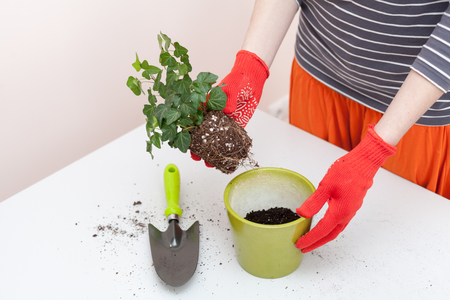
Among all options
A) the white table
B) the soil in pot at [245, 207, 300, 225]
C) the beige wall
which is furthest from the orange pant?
the beige wall

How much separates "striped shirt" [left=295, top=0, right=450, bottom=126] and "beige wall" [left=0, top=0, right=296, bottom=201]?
742mm

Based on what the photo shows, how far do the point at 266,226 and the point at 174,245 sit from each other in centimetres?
25

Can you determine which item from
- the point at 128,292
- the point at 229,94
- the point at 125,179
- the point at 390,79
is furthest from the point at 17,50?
the point at 390,79

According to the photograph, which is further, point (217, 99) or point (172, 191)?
point (172, 191)

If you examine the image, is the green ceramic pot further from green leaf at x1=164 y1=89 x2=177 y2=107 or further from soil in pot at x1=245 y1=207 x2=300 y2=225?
green leaf at x1=164 y1=89 x2=177 y2=107

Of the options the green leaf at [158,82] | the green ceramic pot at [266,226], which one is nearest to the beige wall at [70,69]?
the green leaf at [158,82]

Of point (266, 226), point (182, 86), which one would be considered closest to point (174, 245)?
point (266, 226)

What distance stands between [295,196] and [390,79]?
1.34 ft

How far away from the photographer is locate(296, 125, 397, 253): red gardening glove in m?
0.71

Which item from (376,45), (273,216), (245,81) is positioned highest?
(376,45)

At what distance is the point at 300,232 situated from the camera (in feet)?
2.39

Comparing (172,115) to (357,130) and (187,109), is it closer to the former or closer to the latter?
(187,109)

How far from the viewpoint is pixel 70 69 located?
56.7 inches

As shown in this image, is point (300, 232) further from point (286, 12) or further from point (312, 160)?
point (286, 12)
